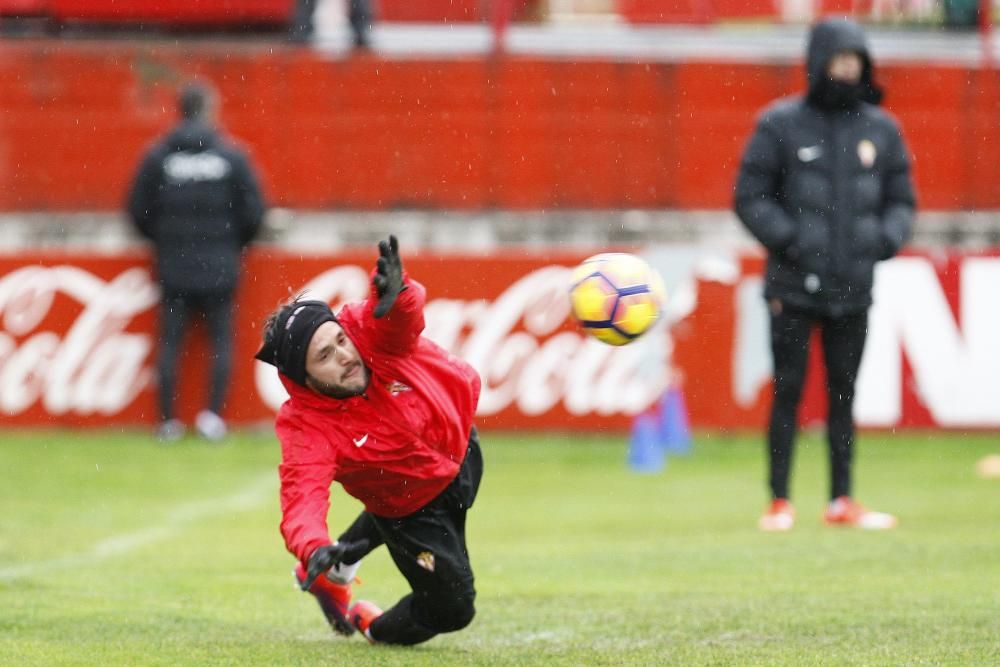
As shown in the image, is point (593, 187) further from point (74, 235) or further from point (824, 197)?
point (824, 197)

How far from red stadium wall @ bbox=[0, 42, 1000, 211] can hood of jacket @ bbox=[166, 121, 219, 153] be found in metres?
1.66

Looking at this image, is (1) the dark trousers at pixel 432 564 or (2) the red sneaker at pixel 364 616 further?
(2) the red sneaker at pixel 364 616

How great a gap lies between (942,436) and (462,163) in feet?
16.3

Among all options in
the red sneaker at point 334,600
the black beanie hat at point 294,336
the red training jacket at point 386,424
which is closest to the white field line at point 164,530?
the red sneaker at point 334,600

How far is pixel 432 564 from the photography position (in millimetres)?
6234

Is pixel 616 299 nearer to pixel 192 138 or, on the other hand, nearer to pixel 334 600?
pixel 334 600

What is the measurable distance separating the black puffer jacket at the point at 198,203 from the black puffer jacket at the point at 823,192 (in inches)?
240

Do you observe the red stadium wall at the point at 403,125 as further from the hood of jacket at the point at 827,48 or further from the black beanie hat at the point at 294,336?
the black beanie hat at the point at 294,336

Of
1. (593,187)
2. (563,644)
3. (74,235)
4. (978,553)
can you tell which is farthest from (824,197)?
(74,235)

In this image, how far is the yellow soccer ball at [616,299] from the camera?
7238mm

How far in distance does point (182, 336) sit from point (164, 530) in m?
4.64

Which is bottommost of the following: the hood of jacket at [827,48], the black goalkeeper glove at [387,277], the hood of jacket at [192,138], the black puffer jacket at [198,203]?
the black puffer jacket at [198,203]

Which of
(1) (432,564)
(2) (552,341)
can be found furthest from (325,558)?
(2) (552,341)

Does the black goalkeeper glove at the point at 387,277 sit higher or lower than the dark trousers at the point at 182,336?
higher
